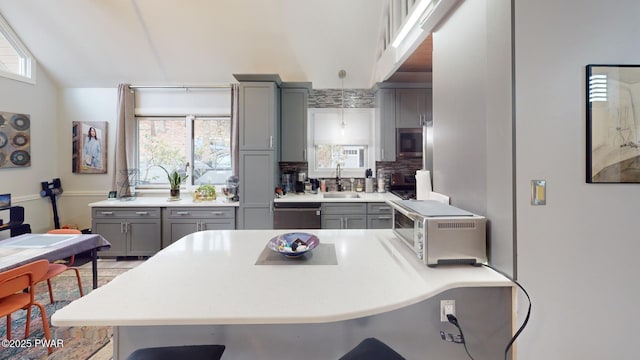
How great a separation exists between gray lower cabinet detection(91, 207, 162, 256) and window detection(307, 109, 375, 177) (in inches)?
94.1

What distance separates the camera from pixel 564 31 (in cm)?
122

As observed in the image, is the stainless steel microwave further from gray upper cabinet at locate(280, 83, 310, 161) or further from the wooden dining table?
the wooden dining table

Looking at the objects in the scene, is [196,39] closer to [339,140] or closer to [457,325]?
[339,140]

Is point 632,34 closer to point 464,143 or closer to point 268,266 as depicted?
point 464,143

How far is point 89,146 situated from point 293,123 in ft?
10.9

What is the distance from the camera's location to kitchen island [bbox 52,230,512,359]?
953mm

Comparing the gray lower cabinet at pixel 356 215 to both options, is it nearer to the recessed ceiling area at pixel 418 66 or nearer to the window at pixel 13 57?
the recessed ceiling area at pixel 418 66

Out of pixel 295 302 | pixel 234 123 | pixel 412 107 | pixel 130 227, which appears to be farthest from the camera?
pixel 234 123

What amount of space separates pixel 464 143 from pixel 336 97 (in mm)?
2894

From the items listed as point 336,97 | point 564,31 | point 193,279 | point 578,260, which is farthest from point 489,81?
point 336,97

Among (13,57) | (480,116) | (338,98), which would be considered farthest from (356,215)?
(13,57)

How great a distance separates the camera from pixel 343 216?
348 centimetres

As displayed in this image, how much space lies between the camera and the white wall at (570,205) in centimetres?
121

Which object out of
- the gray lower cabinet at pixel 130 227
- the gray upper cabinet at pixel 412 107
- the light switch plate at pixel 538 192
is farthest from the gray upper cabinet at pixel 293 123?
the light switch plate at pixel 538 192
